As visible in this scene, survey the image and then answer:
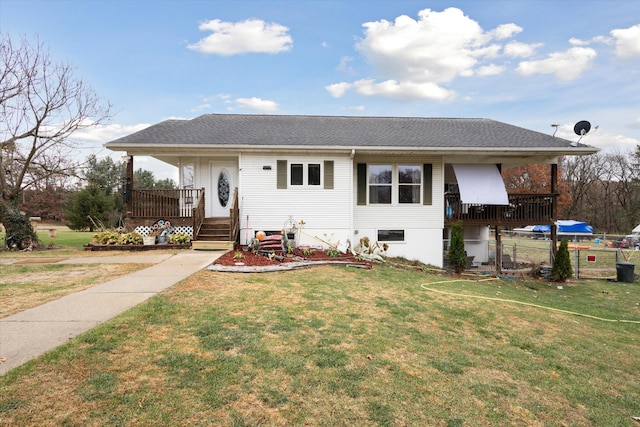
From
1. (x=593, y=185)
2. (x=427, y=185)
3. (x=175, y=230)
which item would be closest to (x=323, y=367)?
(x=175, y=230)

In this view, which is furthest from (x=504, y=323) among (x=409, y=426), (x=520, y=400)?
(x=409, y=426)

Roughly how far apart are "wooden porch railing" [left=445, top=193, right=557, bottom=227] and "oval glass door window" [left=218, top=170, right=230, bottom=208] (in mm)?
8253

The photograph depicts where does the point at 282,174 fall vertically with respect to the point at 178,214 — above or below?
above

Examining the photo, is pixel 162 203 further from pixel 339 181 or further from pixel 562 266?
pixel 562 266

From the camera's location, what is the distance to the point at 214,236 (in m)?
11.5

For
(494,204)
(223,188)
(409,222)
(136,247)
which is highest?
(223,188)

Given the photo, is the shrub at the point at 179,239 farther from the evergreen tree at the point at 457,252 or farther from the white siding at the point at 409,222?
the evergreen tree at the point at 457,252

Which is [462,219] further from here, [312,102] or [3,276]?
[3,276]

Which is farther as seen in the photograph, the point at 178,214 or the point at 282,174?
the point at 178,214

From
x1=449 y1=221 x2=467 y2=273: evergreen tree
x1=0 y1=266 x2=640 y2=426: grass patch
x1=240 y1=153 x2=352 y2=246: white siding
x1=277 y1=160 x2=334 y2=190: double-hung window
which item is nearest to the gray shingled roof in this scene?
x1=240 y1=153 x2=352 y2=246: white siding

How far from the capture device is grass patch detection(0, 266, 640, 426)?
8.82 feet

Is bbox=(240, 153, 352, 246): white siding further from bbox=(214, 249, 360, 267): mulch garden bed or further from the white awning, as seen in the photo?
the white awning

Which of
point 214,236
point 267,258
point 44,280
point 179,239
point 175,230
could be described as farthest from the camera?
point 175,230

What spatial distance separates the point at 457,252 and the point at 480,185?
3.05 m
